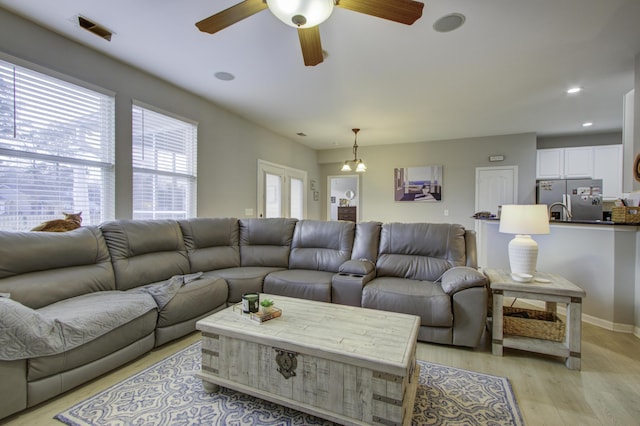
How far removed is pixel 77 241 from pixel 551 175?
7368 mm

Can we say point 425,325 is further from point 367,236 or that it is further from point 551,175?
point 551,175

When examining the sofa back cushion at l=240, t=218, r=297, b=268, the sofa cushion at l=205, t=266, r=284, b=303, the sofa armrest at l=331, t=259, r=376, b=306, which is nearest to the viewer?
the sofa armrest at l=331, t=259, r=376, b=306

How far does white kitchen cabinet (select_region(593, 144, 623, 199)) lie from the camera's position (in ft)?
17.1

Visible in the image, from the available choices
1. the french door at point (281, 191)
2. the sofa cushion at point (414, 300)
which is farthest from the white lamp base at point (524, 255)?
the french door at point (281, 191)

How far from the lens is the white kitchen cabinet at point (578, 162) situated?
5371 millimetres

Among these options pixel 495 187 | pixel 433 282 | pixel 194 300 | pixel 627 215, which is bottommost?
pixel 194 300

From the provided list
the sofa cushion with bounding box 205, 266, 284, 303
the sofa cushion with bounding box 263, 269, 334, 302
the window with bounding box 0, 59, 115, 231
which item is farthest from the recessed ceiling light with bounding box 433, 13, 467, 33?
the window with bounding box 0, 59, 115, 231

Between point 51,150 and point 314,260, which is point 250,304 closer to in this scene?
point 314,260

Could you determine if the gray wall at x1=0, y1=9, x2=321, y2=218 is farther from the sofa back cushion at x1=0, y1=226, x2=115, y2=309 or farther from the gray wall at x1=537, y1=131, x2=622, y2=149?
the gray wall at x1=537, y1=131, x2=622, y2=149

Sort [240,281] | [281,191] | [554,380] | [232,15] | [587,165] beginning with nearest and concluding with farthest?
1. [232,15]
2. [554,380]
3. [240,281]
4. [587,165]
5. [281,191]

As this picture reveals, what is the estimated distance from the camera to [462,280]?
2342 millimetres

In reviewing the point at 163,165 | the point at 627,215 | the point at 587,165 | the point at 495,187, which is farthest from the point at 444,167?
Result: the point at 163,165

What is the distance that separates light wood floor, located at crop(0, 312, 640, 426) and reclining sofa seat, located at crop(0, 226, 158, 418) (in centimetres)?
9

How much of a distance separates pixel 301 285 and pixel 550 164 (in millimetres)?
5728
